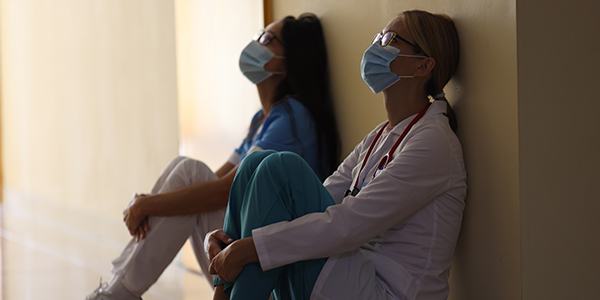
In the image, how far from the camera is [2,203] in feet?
29.2

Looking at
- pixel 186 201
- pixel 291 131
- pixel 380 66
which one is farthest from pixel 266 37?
pixel 380 66

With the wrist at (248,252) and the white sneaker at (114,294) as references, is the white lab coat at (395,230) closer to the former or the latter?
the wrist at (248,252)

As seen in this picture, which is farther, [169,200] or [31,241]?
[31,241]

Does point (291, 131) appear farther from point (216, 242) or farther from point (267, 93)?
point (216, 242)

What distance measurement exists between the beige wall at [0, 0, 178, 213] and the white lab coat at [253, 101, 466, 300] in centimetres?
304

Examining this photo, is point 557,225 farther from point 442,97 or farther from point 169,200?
point 169,200

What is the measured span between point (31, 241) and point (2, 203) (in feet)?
8.00

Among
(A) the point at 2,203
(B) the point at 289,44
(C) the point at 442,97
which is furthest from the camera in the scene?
(A) the point at 2,203

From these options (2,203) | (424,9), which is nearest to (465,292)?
(424,9)

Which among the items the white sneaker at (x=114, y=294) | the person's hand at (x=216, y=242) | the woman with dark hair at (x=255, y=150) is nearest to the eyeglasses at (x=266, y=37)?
the woman with dark hair at (x=255, y=150)

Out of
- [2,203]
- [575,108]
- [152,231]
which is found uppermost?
[575,108]

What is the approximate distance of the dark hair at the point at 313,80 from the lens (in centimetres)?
377

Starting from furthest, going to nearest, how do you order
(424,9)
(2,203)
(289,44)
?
(2,203) → (289,44) → (424,9)

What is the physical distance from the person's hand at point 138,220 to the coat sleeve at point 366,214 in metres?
1.00
